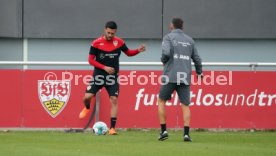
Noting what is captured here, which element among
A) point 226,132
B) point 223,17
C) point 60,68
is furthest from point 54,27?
point 226,132

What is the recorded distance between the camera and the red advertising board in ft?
59.0

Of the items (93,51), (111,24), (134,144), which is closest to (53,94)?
(93,51)

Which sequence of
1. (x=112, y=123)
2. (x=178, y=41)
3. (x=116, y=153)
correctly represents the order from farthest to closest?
1. (x=112, y=123)
2. (x=178, y=41)
3. (x=116, y=153)

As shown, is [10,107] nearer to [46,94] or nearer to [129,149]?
[46,94]

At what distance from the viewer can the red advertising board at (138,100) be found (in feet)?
59.0

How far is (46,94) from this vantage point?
1802cm

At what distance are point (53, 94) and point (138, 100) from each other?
1710 millimetres

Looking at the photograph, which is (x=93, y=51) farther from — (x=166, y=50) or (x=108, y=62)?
(x=166, y=50)

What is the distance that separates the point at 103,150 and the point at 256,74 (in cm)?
641

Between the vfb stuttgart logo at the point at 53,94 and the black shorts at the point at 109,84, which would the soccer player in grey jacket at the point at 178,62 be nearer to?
the black shorts at the point at 109,84

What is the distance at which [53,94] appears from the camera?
18016mm

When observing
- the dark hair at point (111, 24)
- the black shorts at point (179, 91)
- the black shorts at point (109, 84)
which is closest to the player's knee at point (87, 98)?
the black shorts at point (109, 84)

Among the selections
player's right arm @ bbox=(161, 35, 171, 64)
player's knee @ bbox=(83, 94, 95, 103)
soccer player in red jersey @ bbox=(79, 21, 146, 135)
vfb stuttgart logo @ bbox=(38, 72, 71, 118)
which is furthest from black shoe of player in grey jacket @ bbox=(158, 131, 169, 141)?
vfb stuttgart logo @ bbox=(38, 72, 71, 118)

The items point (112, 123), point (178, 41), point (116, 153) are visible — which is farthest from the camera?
point (112, 123)
